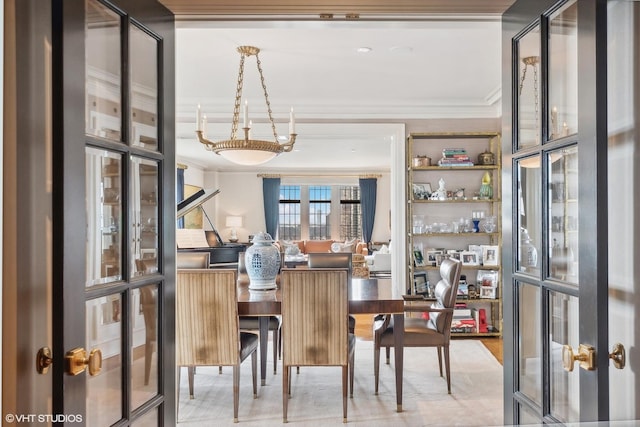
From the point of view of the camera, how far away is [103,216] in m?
1.26

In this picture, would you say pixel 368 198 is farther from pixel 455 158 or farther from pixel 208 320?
pixel 208 320

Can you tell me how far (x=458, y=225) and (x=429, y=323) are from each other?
1961 millimetres

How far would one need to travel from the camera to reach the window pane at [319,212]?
1202 centimetres

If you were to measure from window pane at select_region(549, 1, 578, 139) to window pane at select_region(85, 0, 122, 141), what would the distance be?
1.20m

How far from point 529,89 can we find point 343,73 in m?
2.81

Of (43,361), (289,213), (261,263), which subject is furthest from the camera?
(289,213)

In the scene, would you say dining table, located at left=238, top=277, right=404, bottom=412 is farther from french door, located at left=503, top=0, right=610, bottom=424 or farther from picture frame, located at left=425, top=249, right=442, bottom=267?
picture frame, located at left=425, top=249, right=442, bottom=267

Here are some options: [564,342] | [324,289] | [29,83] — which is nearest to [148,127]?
[29,83]

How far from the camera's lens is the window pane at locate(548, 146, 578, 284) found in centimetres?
124

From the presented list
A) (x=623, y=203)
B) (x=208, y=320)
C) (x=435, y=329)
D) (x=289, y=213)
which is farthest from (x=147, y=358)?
(x=289, y=213)

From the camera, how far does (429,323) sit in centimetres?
362

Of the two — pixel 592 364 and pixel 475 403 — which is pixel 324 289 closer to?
pixel 475 403

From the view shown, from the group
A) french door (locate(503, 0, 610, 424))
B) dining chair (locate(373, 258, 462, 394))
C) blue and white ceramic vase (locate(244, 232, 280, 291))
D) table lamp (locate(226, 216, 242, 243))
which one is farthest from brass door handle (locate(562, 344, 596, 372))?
table lamp (locate(226, 216, 242, 243))

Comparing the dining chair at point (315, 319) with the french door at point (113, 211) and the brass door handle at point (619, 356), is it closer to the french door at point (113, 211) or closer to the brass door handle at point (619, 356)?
the french door at point (113, 211)
